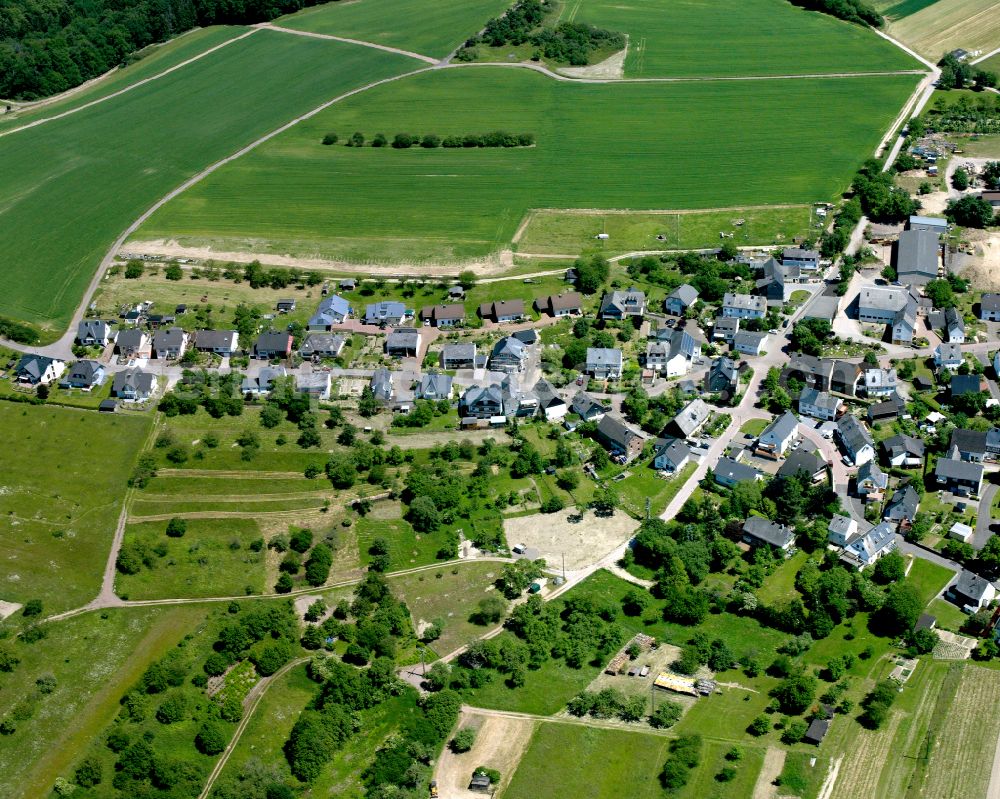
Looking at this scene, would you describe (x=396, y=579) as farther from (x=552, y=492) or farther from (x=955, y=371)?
(x=955, y=371)

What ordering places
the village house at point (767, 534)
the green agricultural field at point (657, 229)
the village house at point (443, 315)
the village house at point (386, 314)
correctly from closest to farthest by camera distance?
1. the village house at point (767, 534)
2. the village house at point (443, 315)
3. the village house at point (386, 314)
4. the green agricultural field at point (657, 229)

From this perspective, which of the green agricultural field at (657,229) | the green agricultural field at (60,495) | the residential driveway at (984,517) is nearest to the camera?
the green agricultural field at (60,495)

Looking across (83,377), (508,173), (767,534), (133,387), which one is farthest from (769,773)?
(508,173)

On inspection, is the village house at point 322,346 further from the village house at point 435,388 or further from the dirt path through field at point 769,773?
the dirt path through field at point 769,773

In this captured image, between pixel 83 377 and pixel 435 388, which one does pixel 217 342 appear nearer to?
pixel 83 377

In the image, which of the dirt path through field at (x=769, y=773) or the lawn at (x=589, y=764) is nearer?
the dirt path through field at (x=769, y=773)

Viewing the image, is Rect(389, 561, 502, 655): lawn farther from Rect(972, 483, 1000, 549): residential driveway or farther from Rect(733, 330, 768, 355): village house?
Rect(733, 330, 768, 355): village house

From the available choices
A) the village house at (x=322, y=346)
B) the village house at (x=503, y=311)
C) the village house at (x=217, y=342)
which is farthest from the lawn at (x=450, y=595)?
the village house at (x=217, y=342)
